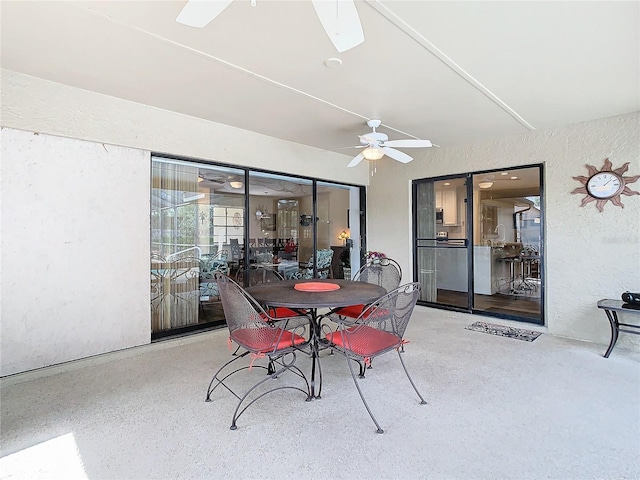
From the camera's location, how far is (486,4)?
6.44ft

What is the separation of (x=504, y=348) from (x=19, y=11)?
4.93m

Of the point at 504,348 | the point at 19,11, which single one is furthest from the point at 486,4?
the point at 504,348

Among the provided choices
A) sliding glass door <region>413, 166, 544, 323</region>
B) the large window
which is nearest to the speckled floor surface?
the large window

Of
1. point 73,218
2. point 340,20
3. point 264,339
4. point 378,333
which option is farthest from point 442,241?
point 73,218

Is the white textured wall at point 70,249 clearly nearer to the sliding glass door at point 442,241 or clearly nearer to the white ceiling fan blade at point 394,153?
the white ceiling fan blade at point 394,153

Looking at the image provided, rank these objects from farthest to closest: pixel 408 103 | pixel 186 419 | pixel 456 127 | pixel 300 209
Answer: pixel 300 209, pixel 456 127, pixel 408 103, pixel 186 419

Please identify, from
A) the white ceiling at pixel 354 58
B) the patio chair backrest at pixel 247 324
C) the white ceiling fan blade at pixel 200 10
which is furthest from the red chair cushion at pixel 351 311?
the white ceiling fan blade at pixel 200 10

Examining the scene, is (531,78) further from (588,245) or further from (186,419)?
(186,419)

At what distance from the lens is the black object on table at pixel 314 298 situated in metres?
2.43

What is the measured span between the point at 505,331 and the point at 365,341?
270cm

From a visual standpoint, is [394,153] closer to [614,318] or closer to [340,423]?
[340,423]

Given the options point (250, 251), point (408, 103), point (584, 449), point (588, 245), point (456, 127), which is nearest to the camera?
point (584, 449)

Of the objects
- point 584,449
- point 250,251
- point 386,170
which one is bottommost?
point 584,449

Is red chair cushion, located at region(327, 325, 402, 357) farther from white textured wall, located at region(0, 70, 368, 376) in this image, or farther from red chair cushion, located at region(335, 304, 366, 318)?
white textured wall, located at region(0, 70, 368, 376)
